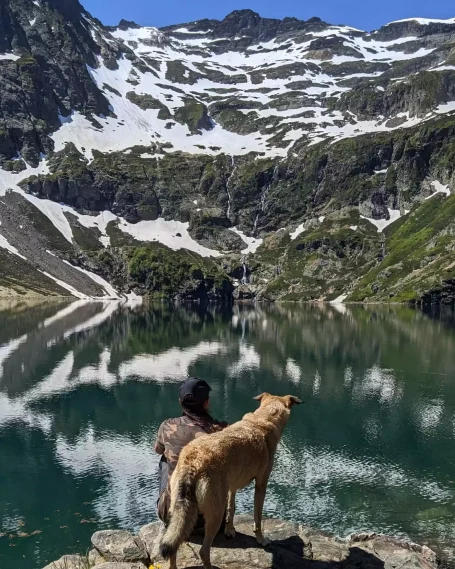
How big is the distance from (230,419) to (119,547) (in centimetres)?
2800

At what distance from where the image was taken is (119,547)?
1310cm

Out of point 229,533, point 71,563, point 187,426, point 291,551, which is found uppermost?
point 187,426

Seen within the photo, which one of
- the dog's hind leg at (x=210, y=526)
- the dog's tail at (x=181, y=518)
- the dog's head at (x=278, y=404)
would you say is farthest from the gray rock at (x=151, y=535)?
the dog's head at (x=278, y=404)

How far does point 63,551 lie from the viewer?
65.3ft

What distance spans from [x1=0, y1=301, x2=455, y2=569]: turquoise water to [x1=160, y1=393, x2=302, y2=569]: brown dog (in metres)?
12.0

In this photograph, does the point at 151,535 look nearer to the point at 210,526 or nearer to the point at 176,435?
the point at 176,435

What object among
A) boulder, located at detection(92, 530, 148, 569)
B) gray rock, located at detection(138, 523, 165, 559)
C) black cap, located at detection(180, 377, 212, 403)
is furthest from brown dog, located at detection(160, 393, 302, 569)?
boulder, located at detection(92, 530, 148, 569)

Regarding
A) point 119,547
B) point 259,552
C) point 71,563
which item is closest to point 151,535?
point 119,547

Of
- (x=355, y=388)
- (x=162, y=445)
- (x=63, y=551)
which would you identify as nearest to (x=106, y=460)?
(x=63, y=551)

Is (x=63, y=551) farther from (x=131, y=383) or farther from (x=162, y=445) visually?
(x=131, y=383)

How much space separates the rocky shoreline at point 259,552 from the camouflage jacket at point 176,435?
1.97m

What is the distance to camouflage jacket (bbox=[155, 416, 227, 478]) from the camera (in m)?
11.8

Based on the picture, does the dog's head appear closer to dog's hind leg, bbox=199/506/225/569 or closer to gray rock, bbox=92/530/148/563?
dog's hind leg, bbox=199/506/225/569

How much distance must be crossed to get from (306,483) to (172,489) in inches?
796
